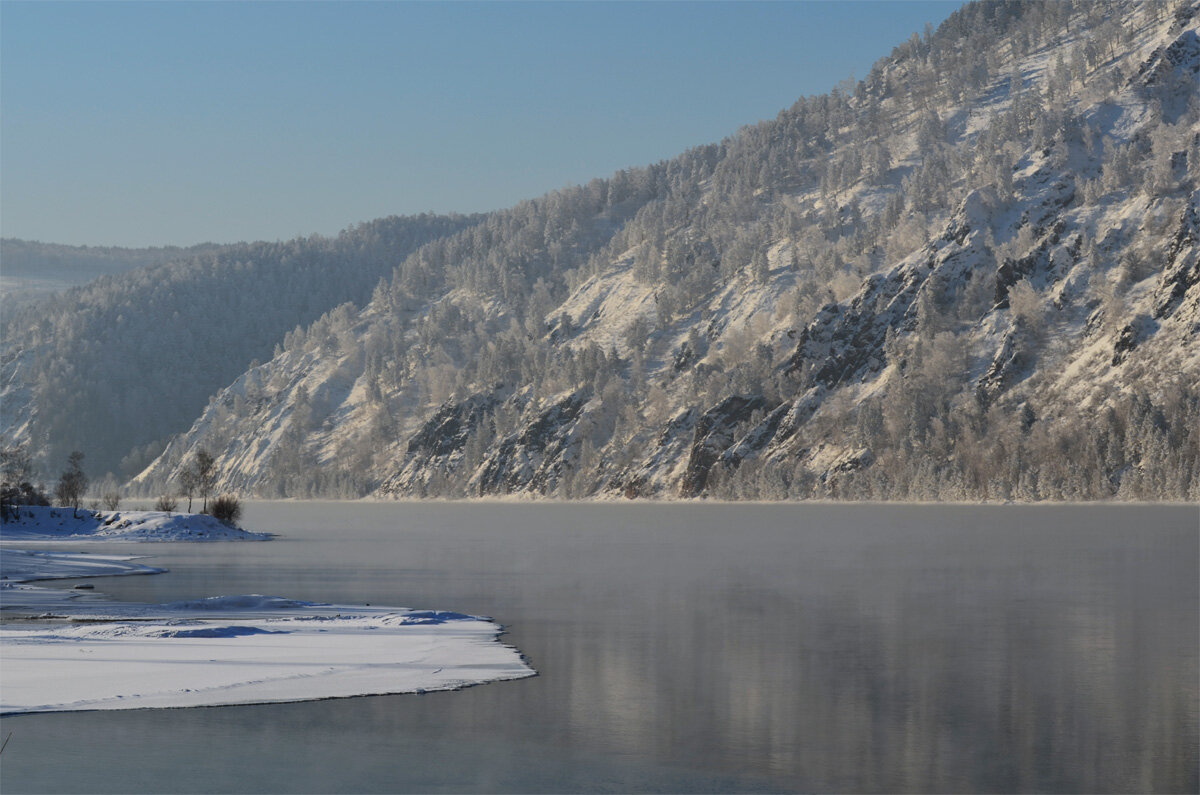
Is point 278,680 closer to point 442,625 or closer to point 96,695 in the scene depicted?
point 96,695

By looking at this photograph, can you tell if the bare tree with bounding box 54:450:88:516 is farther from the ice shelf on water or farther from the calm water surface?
the ice shelf on water

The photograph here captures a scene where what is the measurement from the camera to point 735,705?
27359 mm

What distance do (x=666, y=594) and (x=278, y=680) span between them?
78.5 ft

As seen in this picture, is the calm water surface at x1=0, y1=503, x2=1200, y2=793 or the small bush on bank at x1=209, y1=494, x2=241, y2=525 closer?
the calm water surface at x1=0, y1=503, x2=1200, y2=793

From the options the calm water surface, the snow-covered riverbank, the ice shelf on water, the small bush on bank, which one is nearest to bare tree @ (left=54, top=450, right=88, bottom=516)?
the snow-covered riverbank

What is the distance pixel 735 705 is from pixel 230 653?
46.8 ft

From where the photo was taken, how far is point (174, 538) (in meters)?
108

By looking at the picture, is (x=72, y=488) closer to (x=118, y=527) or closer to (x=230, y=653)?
(x=118, y=527)

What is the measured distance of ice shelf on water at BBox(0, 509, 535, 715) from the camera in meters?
28.8

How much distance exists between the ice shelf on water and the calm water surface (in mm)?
1290

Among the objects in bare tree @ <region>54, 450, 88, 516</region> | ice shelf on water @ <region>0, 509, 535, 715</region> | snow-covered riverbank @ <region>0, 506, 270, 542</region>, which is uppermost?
ice shelf on water @ <region>0, 509, 535, 715</region>

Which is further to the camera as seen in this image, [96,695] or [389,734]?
[96,695]

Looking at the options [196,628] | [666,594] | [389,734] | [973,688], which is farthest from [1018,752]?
[666,594]

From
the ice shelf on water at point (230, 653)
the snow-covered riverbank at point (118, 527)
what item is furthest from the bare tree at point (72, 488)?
the ice shelf on water at point (230, 653)
